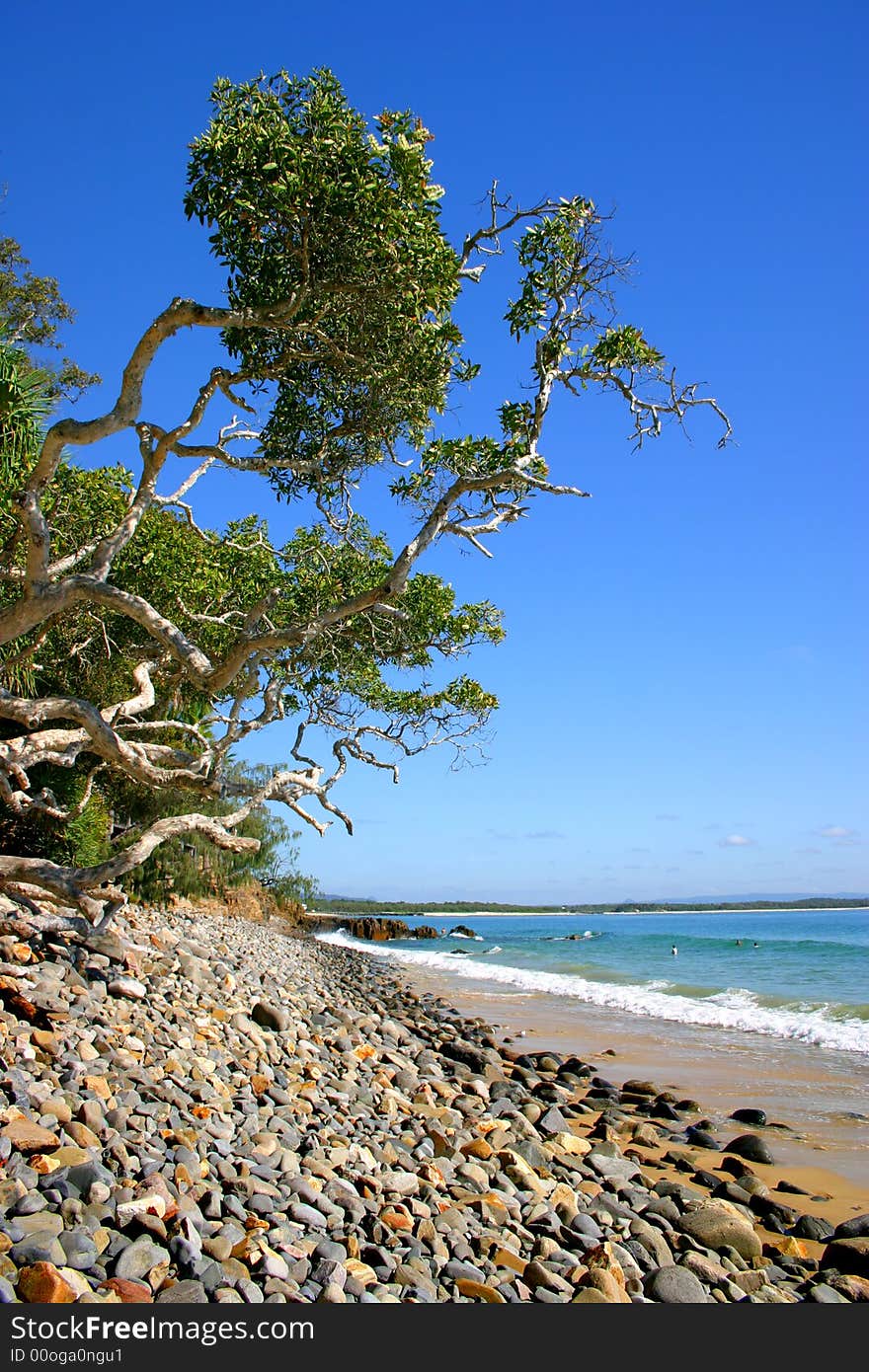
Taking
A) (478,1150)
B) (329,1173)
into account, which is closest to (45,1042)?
(329,1173)

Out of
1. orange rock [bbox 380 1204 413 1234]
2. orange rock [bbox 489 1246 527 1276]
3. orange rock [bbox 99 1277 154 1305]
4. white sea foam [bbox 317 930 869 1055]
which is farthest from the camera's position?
white sea foam [bbox 317 930 869 1055]

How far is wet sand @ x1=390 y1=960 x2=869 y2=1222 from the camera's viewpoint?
8.31m

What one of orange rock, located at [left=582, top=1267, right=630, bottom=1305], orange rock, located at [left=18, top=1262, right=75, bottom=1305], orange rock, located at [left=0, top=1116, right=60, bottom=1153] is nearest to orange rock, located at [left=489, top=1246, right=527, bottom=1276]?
orange rock, located at [left=582, top=1267, right=630, bottom=1305]

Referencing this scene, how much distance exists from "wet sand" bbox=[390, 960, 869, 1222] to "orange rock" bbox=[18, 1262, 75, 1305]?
6.26 meters

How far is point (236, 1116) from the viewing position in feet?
20.3

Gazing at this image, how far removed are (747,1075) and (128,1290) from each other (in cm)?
1085

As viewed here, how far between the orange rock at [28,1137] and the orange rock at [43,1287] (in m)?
1.15

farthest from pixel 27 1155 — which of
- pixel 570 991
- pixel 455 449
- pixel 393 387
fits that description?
pixel 570 991

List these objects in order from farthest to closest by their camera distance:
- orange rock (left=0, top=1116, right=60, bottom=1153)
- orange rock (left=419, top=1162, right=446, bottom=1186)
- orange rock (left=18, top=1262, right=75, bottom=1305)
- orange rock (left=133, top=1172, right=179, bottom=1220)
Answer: orange rock (left=419, top=1162, right=446, bottom=1186)
orange rock (left=0, top=1116, right=60, bottom=1153)
orange rock (left=133, top=1172, right=179, bottom=1220)
orange rock (left=18, top=1262, right=75, bottom=1305)

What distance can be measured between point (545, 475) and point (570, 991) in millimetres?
18197

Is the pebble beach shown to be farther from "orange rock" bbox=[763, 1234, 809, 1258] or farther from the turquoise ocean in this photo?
the turquoise ocean

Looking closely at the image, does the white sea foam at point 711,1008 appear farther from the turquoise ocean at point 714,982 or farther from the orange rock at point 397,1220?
the orange rock at point 397,1220

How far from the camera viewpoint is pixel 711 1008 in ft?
62.1
